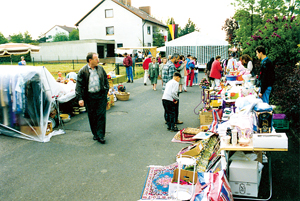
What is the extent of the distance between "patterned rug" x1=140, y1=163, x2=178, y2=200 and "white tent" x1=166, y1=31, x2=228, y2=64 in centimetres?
1885

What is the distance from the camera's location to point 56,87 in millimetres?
6543

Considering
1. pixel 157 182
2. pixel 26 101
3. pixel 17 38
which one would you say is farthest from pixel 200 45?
pixel 17 38

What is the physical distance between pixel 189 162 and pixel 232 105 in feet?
8.26

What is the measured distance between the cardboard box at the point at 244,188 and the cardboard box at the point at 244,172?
52 mm

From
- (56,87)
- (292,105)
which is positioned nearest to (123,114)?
(56,87)

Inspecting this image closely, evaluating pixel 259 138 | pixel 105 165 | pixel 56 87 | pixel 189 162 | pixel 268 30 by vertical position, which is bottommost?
pixel 105 165

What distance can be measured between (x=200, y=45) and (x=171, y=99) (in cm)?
1671

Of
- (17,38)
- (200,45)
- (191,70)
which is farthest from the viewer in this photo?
(17,38)

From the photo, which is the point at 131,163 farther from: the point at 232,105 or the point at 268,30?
the point at 268,30

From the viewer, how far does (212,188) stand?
298 centimetres

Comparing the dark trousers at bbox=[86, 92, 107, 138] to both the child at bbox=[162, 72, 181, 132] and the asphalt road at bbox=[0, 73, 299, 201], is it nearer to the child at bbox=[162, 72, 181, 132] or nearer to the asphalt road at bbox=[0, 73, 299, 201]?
the asphalt road at bbox=[0, 73, 299, 201]

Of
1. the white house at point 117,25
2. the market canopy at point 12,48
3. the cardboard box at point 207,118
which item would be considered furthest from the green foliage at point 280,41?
the white house at point 117,25

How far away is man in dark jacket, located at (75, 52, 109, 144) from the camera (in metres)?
5.60

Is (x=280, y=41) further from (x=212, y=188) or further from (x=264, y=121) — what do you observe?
(x=212, y=188)
